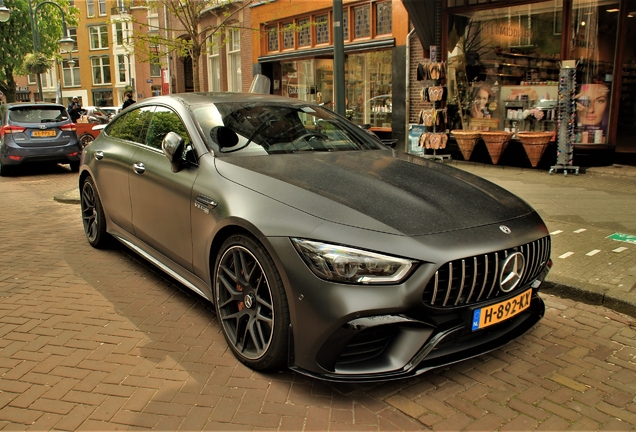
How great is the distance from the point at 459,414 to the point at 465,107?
10501mm

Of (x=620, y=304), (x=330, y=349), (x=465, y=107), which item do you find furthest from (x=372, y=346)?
(x=465, y=107)

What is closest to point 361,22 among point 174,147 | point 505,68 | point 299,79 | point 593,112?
point 299,79

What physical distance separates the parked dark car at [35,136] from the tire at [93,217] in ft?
24.0

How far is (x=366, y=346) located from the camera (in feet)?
8.84

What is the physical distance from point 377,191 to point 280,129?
48.9 inches

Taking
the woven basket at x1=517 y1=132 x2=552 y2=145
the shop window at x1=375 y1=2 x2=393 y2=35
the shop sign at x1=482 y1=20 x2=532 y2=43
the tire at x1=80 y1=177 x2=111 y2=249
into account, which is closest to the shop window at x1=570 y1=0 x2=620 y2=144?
the woven basket at x1=517 y1=132 x2=552 y2=145

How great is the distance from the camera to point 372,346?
2697 mm

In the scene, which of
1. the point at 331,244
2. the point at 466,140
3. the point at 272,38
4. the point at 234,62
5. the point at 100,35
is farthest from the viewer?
the point at 100,35

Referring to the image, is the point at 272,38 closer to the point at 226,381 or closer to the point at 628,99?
the point at 628,99

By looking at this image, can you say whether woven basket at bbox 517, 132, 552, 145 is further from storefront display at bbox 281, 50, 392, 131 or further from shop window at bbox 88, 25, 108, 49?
shop window at bbox 88, 25, 108, 49

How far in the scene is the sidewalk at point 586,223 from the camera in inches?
173

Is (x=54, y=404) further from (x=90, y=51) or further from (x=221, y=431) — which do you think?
(x=90, y=51)

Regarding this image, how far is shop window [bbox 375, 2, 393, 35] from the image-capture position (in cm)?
1389

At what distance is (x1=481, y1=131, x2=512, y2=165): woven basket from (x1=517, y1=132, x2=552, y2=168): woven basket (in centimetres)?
41
